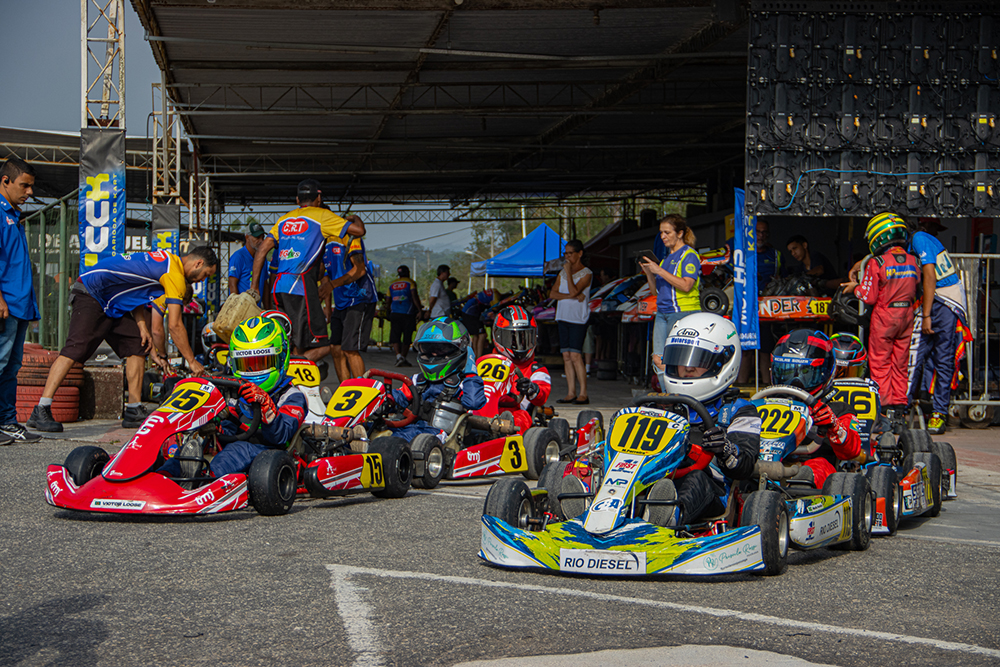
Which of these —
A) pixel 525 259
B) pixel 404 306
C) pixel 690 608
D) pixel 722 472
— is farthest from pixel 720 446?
pixel 525 259

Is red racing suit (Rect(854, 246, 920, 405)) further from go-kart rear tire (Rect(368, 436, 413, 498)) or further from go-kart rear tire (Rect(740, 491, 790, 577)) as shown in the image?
go-kart rear tire (Rect(740, 491, 790, 577))

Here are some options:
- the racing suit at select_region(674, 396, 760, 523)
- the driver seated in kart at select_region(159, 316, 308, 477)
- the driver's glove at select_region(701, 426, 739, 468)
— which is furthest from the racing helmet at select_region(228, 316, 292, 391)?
the driver's glove at select_region(701, 426, 739, 468)

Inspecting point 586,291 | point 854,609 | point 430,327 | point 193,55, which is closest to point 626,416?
point 854,609

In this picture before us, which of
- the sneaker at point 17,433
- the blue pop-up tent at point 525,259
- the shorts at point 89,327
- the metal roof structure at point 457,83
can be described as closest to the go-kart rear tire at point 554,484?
the sneaker at point 17,433

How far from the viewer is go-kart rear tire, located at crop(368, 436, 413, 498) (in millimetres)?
5875

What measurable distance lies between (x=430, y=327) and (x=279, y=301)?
177 centimetres

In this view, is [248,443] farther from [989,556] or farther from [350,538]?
[989,556]

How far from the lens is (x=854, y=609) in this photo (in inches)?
140

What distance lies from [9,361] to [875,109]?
25.1 feet

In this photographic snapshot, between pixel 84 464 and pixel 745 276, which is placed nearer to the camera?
pixel 84 464

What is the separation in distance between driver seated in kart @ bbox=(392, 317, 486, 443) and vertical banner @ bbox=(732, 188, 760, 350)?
3380 mm

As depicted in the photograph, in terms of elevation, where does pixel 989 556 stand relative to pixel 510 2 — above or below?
below

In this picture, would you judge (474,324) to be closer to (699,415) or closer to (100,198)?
(100,198)

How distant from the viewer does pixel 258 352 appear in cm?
554
